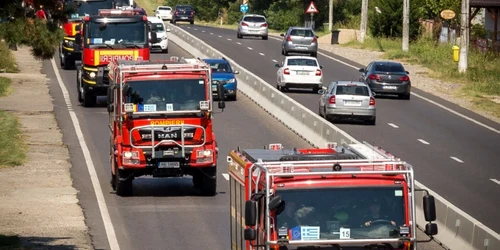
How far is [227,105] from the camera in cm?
4331

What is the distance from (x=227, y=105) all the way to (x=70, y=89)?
7.35m

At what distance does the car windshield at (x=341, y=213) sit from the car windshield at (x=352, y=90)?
25.9 meters

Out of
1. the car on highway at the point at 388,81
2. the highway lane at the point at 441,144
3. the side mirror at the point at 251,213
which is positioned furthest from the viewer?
the car on highway at the point at 388,81

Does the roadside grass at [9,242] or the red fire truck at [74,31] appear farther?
the red fire truck at [74,31]

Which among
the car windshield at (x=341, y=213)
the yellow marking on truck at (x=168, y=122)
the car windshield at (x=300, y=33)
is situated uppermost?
the car windshield at (x=341, y=213)

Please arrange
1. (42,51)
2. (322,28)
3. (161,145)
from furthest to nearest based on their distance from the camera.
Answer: (322,28)
(161,145)
(42,51)

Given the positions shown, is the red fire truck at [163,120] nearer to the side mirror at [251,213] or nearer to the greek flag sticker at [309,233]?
the greek flag sticker at [309,233]

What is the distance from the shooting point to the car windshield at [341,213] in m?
12.8

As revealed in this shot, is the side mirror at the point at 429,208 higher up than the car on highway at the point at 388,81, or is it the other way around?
the side mirror at the point at 429,208

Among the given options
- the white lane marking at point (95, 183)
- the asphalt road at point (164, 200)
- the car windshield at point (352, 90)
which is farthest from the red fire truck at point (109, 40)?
the car windshield at point (352, 90)

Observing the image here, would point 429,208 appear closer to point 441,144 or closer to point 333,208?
point 333,208

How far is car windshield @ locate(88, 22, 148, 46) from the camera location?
38.4 metres

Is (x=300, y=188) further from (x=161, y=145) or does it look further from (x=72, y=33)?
(x=72, y=33)

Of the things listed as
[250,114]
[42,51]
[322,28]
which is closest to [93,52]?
[250,114]
